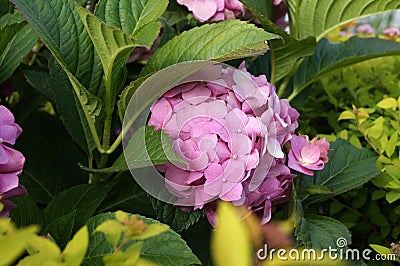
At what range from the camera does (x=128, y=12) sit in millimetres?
776

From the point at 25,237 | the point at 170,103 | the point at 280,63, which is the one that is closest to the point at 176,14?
the point at 280,63

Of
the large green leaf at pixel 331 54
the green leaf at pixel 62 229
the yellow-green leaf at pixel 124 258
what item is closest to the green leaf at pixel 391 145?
the large green leaf at pixel 331 54

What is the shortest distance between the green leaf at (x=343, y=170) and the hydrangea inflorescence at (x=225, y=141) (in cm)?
17

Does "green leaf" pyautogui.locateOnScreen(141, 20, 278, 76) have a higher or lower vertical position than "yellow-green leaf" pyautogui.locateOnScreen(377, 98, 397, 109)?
higher

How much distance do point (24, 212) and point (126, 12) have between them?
11.7 inches

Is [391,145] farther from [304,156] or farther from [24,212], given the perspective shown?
[24,212]

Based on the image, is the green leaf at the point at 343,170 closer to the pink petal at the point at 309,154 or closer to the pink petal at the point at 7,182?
the pink petal at the point at 309,154

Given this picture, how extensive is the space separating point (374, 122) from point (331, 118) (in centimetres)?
14

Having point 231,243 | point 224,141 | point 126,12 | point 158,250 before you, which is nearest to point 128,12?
point 126,12

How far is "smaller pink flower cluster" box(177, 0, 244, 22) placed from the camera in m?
0.91

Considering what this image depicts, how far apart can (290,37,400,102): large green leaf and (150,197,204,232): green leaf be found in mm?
411

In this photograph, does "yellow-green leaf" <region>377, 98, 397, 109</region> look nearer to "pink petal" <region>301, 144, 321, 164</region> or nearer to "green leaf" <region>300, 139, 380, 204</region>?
"green leaf" <region>300, 139, 380, 204</region>

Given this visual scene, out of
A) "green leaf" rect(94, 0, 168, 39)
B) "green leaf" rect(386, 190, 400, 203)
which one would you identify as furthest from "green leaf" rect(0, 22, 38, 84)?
"green leaf" rect(386, 190, 400, 203)

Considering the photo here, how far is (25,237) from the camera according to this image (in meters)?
0.23
